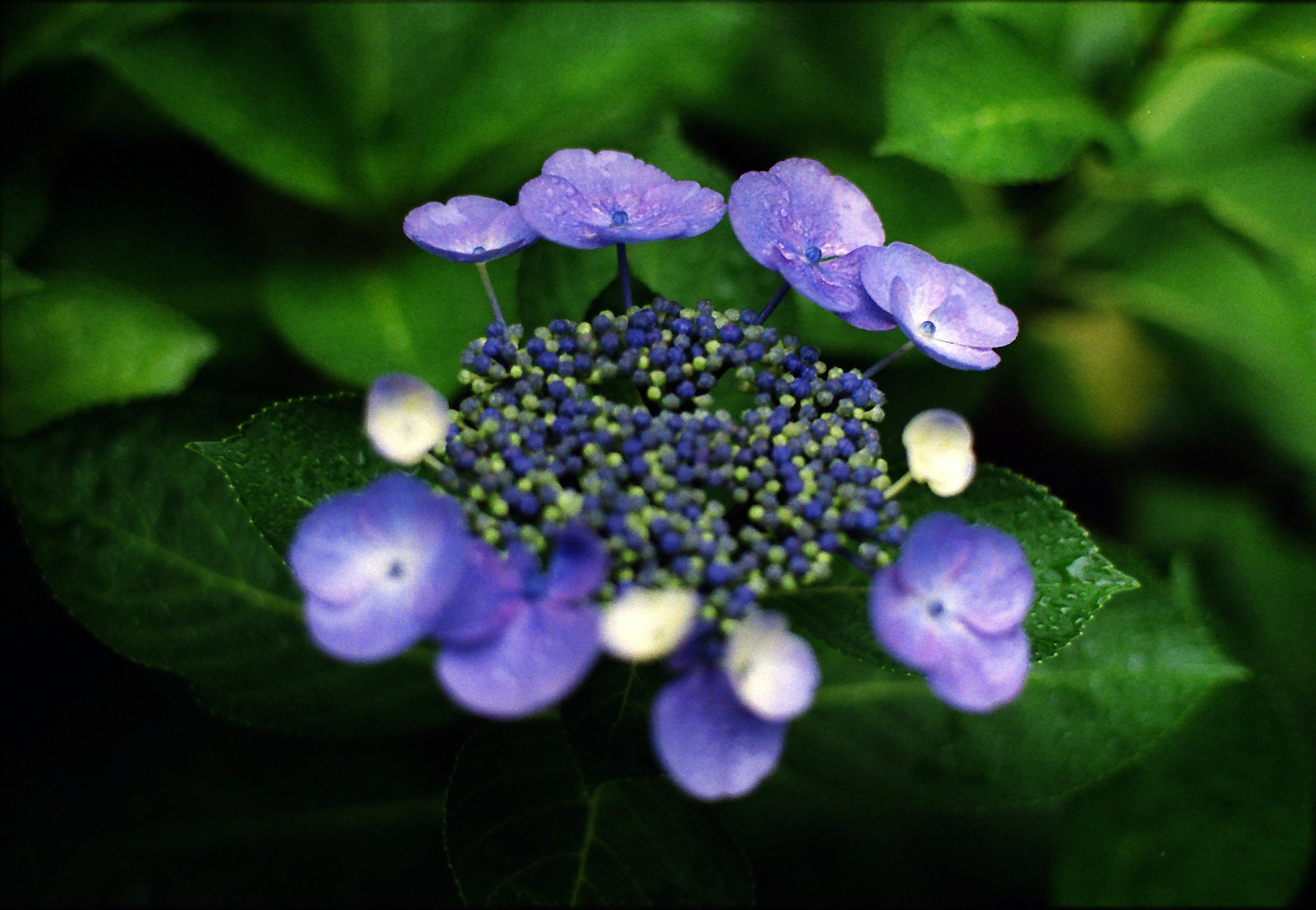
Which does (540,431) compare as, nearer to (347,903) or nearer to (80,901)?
(347,903)

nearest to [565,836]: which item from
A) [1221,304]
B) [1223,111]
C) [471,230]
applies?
[471,230]

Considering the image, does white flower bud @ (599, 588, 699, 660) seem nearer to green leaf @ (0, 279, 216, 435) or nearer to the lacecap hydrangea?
the lacecap hydrangea

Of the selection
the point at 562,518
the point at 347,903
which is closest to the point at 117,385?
the point at 562,518

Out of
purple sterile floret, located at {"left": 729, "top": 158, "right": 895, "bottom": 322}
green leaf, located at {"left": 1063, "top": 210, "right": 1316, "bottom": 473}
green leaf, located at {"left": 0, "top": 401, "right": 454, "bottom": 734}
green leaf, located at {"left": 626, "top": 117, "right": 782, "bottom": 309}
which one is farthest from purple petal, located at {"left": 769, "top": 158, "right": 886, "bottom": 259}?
green leaf, located at {"left": 1063, "top": 210, "right": 1316, "bottom": 473}

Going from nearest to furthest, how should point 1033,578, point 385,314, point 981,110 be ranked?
1. point 1033,578
2. point 981,110
3. point 385,314

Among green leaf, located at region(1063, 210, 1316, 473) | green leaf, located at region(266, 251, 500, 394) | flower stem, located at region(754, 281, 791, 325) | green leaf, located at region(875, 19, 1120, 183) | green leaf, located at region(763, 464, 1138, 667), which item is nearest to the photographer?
green leaf, located at region(763, 464, 1138, 667)

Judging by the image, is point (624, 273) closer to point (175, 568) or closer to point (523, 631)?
point (523, 631)

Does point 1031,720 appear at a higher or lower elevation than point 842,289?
lower
